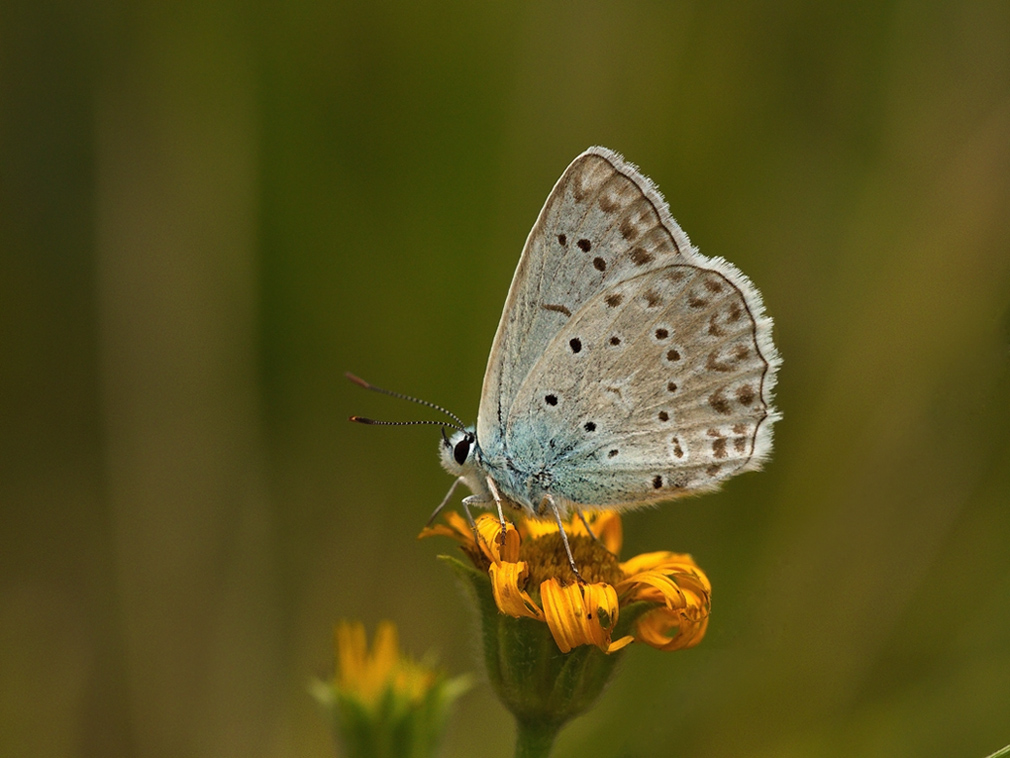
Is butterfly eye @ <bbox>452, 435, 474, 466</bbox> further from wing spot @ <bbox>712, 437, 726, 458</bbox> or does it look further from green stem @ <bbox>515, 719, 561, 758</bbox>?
green stem @ <bbox>515, 719, 561, 758</bbox>

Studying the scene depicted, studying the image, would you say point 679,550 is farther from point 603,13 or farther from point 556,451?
point 603,13

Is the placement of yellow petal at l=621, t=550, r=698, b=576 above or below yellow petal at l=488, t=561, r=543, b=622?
above

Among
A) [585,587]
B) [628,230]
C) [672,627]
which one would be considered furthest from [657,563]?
[628,230]

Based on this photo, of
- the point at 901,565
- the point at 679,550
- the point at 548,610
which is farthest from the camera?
the point at 679,550

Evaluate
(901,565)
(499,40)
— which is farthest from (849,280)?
(499,40)

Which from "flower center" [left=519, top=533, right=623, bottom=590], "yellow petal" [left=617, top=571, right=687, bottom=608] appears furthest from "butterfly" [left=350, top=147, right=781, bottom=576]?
"yellow petal" [left=617, top=571, right=687, bottom=608]
